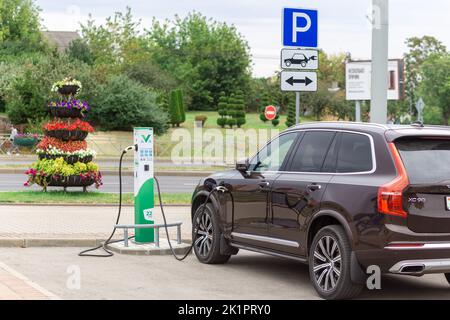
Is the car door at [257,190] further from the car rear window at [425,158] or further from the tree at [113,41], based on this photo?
the tree at [113,41]

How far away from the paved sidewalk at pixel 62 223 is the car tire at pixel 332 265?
4.70 metres

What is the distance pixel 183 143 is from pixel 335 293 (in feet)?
143

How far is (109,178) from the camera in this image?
3066cm

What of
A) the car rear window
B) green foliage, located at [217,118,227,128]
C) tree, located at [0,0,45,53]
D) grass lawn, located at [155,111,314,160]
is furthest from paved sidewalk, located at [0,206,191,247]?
tree, located at [0,0,45,53]

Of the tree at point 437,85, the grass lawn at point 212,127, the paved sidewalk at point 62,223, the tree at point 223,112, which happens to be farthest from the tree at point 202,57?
the paved sidewalk at point 62,223

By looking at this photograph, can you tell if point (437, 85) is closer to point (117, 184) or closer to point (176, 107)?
point (176, 107)

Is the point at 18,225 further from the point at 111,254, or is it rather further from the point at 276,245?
the point at 276,245

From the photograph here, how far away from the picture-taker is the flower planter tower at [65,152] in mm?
20062

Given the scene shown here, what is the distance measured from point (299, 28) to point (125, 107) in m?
35.3

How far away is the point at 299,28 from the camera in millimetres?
14711

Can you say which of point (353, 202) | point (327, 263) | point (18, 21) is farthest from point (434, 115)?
point (353, 202)

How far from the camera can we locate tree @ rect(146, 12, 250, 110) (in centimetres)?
8500

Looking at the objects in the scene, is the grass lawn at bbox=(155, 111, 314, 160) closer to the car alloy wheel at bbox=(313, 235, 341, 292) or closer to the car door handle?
the car door handle

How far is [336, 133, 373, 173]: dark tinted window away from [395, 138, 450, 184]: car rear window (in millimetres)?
348
